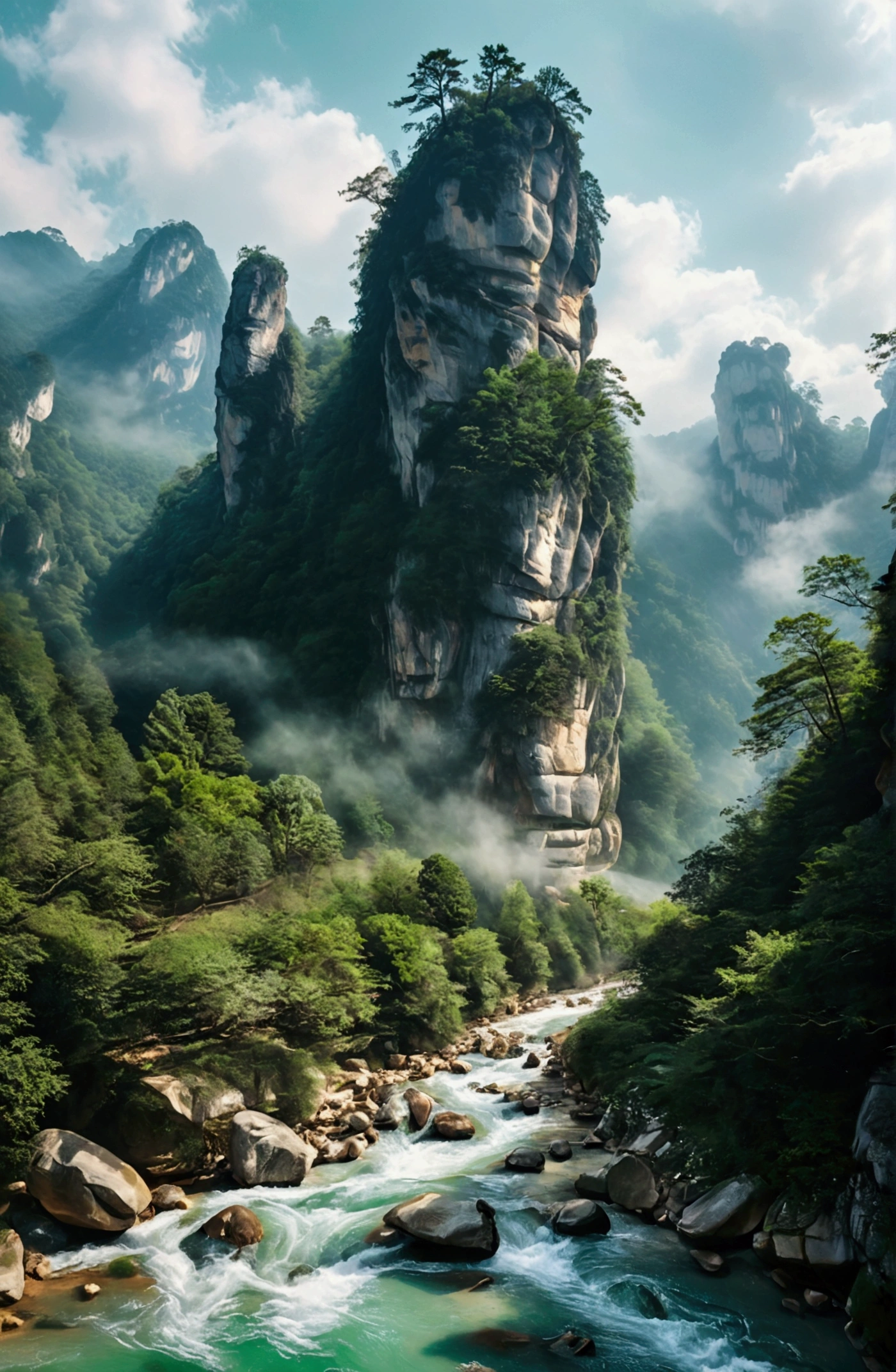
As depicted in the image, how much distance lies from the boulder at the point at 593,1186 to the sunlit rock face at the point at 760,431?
436 feet

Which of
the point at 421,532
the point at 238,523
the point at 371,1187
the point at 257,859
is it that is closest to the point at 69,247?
the point at 238,523

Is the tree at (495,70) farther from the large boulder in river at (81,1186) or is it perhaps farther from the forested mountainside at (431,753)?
the large boulder in river at (81,1186)

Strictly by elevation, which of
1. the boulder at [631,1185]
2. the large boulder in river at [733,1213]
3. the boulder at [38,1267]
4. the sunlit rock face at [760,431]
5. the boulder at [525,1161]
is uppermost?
the sunlit rock face at [760,431]

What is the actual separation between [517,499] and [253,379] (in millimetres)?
36546

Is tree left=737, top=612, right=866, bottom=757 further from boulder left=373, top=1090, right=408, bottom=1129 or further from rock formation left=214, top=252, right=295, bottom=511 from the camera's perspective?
rock formation left=214, top=252, right=295, bottom=511

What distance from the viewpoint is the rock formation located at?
71.8 meters

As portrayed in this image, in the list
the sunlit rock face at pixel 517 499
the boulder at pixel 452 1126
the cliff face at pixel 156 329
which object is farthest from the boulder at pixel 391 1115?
the cliff face at pixel 156 329

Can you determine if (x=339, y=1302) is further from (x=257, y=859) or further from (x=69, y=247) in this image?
(x=69, y=247)

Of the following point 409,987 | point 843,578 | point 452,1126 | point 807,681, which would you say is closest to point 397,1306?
point 452,1126

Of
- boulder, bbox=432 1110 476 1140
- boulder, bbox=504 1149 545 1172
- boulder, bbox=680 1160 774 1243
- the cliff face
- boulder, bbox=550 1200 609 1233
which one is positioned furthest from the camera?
the cliff face

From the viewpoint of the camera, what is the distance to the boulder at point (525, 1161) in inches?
636

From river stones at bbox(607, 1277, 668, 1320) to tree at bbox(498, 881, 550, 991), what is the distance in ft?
88.1

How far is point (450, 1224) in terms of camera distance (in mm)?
13023

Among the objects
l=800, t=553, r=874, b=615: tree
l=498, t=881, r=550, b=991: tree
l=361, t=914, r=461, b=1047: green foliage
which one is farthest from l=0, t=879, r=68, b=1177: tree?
l=498, t=881, r=550, b=991: tree
